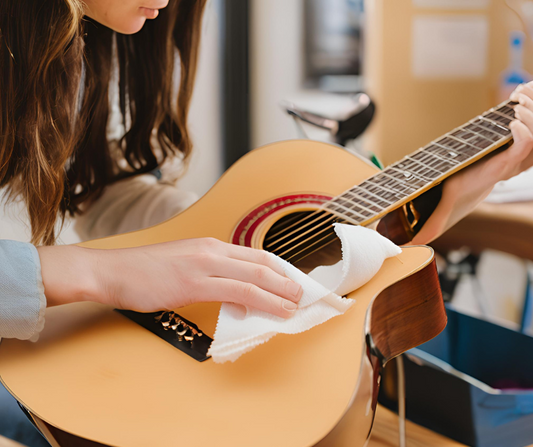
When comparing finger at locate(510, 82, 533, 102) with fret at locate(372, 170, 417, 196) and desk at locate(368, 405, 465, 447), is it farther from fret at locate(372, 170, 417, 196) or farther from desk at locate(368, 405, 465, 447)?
desk at locate(368, 405, 465, 447)

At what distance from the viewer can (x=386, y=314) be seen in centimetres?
35

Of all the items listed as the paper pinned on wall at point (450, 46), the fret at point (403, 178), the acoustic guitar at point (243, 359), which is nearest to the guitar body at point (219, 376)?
the acoustic guitar at point (243, 359)

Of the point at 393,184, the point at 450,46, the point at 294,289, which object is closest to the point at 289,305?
the point at 294,289

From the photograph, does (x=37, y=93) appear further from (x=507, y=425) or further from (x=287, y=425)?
(x=507, y=425)

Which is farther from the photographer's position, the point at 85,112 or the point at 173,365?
the point at 85,112

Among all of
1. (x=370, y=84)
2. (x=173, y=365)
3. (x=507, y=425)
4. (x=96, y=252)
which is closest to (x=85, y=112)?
(x=96, y=252)

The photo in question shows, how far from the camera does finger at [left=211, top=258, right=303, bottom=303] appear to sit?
1.20 ft

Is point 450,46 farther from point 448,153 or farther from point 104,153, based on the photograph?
point 104,153

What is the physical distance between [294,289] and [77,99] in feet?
1.35

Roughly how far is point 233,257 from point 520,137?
0.35 meters

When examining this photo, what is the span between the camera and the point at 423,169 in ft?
1.73

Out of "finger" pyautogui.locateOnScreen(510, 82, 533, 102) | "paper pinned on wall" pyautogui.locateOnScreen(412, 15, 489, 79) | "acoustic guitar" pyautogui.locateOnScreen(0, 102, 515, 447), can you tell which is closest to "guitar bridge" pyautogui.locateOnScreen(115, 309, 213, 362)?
"acoustic guitar" pyautogui.locateOnScreen(0, 102, 515, 447)

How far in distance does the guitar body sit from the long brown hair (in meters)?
0.23

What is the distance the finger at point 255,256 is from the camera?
1.27 ft
